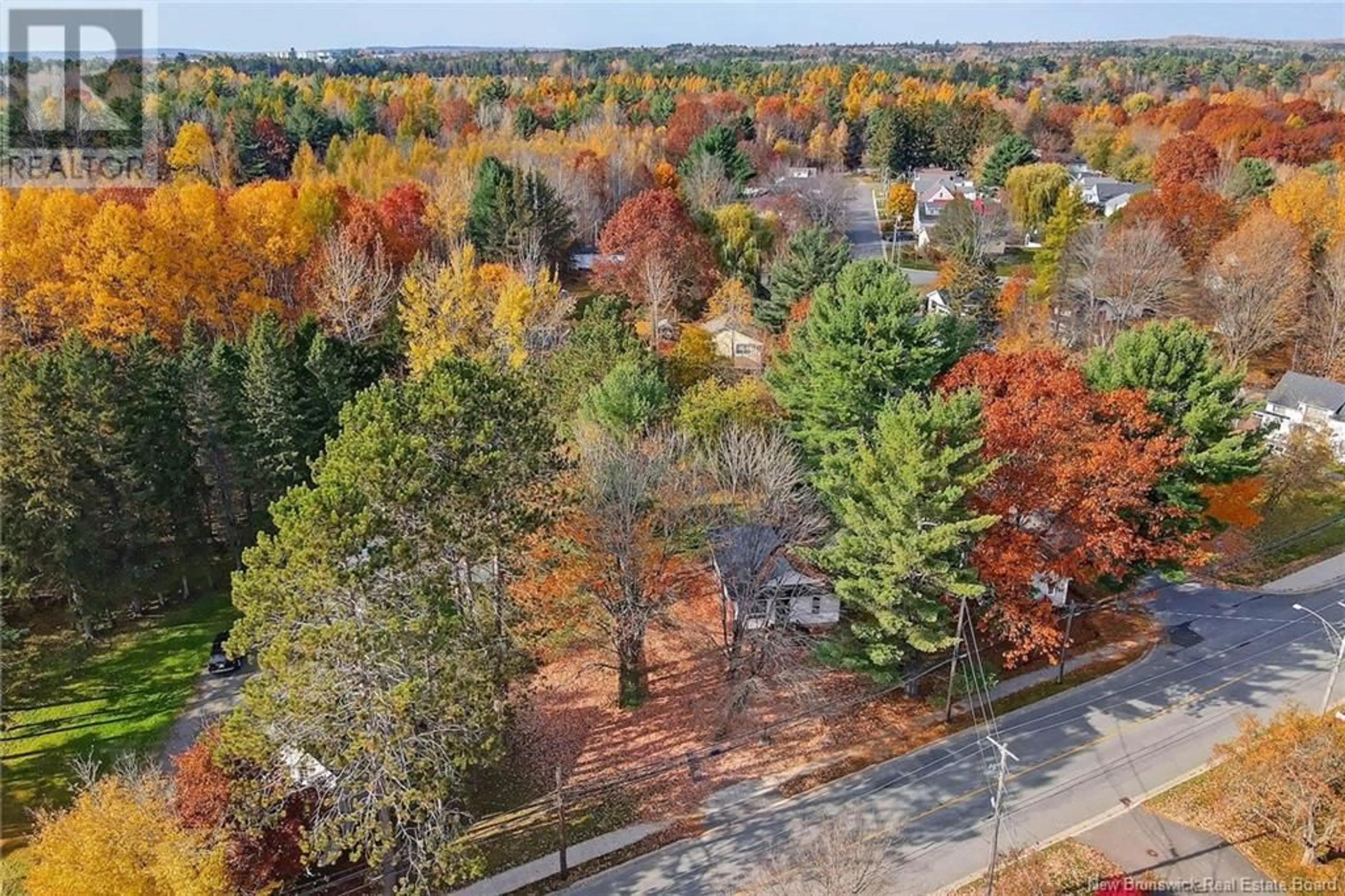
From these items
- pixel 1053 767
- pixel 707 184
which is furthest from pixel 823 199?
pixel 1053 767

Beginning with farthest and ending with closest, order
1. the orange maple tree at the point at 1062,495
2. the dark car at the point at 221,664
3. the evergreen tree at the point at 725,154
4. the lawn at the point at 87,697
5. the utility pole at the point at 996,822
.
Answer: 1. the evergreen tree at the point at 725,154
2. the dark car at the point at 221,664
3. the lawn at the point at 87,697
4. the orange maple tree at the point at 1062,495
5. the utility pole at the point at 996,822

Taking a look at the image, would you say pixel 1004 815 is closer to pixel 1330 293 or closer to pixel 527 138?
pixel 1330 293

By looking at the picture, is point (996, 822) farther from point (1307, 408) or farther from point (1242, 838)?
point (1307, 408)

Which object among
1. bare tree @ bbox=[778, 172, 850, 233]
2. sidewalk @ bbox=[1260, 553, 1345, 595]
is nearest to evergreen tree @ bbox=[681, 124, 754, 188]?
bare tree @ bbox=[778, 172, 850, 233]

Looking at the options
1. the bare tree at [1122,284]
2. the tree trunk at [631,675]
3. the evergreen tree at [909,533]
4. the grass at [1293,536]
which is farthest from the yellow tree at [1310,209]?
the tree trunk at [631,675]

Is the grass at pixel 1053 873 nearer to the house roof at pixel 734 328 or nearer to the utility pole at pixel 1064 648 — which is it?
the utility pole at pixel 1064 648

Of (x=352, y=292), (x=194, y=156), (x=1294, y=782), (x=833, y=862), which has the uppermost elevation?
(x=194, y=156)

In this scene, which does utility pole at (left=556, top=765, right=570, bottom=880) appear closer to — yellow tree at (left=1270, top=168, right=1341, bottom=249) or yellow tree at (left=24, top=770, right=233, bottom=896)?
yellow tree at (left=24, top=770, right=233, bottom=896)
